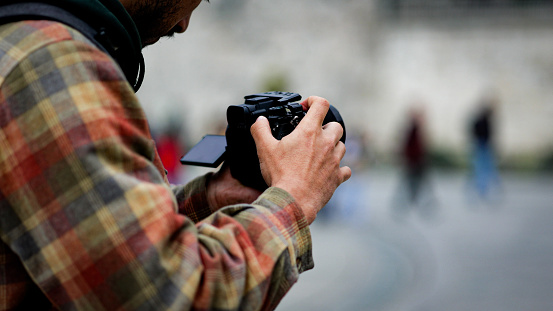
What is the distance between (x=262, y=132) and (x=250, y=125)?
0.06 m

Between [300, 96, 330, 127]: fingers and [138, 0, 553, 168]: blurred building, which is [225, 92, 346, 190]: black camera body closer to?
[300, 96, 330, 127]: fingers

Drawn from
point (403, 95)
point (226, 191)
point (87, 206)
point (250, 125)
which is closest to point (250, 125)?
point (250, 125)

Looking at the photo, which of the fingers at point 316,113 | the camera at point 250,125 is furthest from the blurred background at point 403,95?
the fingers at point 316,113

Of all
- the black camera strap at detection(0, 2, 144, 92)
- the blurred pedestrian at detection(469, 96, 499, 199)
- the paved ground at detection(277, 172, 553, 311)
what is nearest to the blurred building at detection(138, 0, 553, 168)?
the blurred pedestrian at detection(469, 96, 499, 199)

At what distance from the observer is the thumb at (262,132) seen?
49.1 inches

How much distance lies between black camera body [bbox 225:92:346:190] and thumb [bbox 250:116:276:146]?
4cm

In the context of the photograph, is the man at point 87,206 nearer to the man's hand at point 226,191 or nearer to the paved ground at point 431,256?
the man's hand at point 226,191

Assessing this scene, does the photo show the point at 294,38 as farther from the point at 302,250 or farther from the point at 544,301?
the point at 302,250

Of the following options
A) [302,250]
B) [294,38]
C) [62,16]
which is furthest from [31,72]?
[294,38]

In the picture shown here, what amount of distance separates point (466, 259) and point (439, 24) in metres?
11.1

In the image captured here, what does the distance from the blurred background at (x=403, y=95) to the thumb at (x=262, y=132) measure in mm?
6337

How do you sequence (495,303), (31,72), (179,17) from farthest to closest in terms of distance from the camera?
(495,303)
(179,17)
(31,72)

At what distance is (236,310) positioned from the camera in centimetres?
100

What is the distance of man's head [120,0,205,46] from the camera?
4.17 ft
